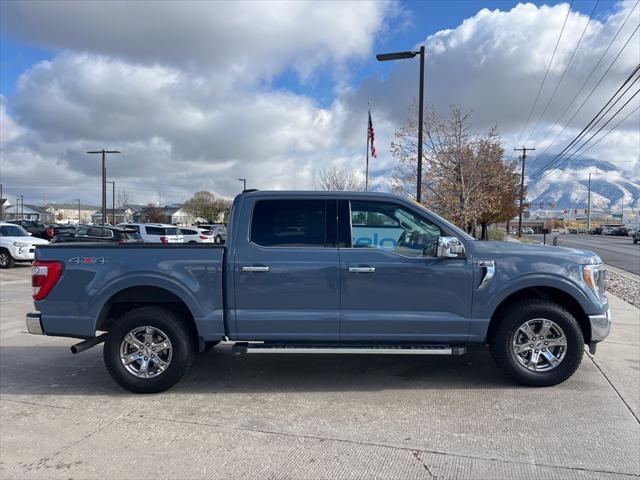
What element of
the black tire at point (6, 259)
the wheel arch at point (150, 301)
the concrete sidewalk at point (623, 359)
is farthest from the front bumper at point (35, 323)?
the black tire at point (6, 259)

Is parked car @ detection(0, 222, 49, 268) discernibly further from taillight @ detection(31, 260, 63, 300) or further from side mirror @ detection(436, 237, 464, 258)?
side mirror @ detection(436, 237, 464, 258)

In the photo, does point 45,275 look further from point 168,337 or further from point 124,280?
point 168,337

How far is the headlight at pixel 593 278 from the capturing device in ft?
15.9

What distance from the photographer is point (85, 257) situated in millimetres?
4855

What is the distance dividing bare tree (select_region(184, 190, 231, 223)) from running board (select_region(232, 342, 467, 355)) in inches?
3423

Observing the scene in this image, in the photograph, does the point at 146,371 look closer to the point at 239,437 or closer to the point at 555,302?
the point at 239,437

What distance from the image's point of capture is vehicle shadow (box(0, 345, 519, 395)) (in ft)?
16.7

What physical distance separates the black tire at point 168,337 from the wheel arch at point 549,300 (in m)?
3.01

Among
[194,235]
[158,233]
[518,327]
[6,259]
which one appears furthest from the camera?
[194,235]

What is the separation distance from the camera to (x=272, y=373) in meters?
5.56

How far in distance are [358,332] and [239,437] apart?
1479mm

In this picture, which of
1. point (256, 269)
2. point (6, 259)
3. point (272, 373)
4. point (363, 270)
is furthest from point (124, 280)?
point (6, 259)

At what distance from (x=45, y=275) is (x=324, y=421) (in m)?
3.02

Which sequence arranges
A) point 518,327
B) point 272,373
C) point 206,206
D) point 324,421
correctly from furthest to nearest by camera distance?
point 206,206 → point 272,373 → point 518,327 → point 324,421
